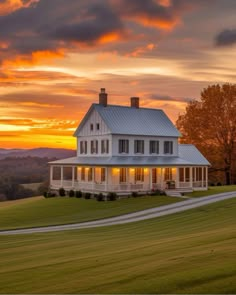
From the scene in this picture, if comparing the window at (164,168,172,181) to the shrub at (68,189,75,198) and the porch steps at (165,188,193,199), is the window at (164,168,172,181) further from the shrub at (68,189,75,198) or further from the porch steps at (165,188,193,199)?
the shrub at (68,189,75,198)

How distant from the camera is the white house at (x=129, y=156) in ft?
156

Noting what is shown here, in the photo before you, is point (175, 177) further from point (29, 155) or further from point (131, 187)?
point (29, 155)

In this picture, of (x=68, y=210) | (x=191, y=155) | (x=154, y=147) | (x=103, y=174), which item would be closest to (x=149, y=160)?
(x=154, y=147)

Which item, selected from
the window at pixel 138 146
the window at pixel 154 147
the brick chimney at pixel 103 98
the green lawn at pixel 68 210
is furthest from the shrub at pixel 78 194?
the brick chimney at pixel 103 98

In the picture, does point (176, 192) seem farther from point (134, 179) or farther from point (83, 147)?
point (83, 147)

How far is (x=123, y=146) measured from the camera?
50594 millimetres

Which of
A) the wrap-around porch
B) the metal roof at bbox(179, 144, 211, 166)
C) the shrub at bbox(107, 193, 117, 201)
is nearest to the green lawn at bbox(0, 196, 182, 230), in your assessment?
the shrub at bbox(107, 193, 117, 201)

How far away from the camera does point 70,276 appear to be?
13.2 m

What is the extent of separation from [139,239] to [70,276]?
9.15m

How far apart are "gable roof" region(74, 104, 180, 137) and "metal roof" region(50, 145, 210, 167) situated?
297cm

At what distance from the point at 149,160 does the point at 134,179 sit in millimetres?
3031

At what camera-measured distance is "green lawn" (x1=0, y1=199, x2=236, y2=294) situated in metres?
11.3

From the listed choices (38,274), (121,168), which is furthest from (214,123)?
(38,274)

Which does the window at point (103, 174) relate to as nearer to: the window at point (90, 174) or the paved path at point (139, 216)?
the window at point (90, 174)
